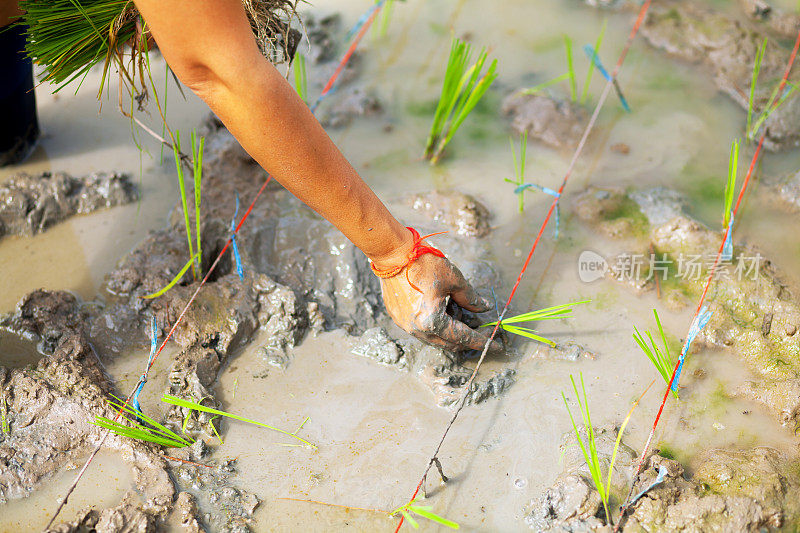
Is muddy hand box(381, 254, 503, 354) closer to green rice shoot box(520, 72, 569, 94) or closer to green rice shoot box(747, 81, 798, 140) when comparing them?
green rice shoot box(520, 72, 569, 94)

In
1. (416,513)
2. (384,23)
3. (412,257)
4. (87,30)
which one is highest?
(87,30)

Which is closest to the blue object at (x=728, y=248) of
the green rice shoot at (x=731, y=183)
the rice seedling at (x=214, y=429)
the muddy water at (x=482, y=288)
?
the green rice shoot at (x=731, y=183)

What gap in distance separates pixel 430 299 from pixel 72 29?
4.61 ft

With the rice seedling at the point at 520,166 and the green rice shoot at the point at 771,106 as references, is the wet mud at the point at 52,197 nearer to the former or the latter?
the rice seedling at the point at 520,166

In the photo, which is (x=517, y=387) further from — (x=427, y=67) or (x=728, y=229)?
(x=427, y=67)

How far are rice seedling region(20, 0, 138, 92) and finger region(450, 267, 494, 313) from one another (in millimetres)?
1184

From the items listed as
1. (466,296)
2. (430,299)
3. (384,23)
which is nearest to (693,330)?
(466,296)

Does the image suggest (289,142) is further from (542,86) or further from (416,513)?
(542,86)

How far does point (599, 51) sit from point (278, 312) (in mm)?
2227

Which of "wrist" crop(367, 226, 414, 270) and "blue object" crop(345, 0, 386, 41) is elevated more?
"blue object" crop(345, 0, 386, 41)

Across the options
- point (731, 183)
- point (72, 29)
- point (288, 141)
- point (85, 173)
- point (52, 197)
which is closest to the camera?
point (288, 141)

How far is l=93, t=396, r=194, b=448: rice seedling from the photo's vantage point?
1.93 m

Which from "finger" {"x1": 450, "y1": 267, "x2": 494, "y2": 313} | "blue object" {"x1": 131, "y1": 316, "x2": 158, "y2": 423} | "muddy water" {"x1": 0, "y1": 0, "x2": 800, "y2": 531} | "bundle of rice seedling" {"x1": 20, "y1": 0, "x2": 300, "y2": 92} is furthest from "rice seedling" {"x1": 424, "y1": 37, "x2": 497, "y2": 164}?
"blue object" {"x1": 131, "y1": 316, "x2": 158, "y2": 423}

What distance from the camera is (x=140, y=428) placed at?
197 centimetres
